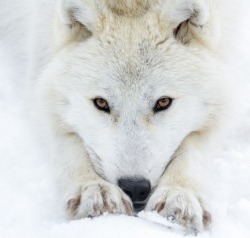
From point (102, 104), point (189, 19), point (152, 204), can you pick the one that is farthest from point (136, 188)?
point (189, 19)

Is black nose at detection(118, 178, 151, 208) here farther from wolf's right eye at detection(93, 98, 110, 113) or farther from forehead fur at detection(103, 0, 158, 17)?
forehead fur at detection(103, 0, 158, 17)

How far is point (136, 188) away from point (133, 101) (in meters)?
0.65

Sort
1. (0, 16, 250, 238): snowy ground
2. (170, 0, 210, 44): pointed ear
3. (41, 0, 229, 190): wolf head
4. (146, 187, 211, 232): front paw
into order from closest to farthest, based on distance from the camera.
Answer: (0, 16, 250, 238): snowy ground → (146, 187, 211, 232): front paw → (41, 0, 229, 190): wolf head → (170, 0, 210, 44): pointed ear

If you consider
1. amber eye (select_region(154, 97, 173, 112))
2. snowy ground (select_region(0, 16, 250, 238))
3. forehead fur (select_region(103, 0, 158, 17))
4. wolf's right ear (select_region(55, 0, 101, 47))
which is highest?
forehead fur (select_region(103, 0, 158, 17))

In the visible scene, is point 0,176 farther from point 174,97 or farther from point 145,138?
point 174,97

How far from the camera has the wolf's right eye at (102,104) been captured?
161 inches

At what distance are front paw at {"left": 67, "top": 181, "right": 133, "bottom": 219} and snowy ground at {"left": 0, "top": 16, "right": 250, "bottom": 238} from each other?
0.10 metres

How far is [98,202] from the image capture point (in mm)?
3613

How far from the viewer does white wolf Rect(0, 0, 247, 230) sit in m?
3.77

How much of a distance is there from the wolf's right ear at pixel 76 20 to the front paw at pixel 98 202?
127cm

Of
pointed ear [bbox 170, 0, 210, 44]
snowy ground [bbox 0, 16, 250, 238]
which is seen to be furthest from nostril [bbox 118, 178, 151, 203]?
pointed ear [bbox 170, 0, 210, 44]

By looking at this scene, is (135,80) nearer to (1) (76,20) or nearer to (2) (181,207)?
(1) (76,20)

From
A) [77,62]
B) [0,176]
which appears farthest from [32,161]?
[77,62]

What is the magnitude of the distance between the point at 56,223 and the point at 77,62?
4.39 feet
